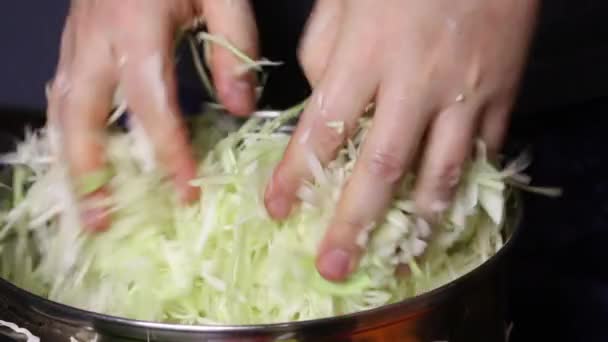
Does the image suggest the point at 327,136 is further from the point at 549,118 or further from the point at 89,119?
the point at 549,118

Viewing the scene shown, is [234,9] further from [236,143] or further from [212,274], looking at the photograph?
[212,274]

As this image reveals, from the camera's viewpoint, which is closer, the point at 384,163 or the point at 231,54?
the point at 384,163

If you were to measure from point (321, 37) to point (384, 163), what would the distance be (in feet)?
0.48

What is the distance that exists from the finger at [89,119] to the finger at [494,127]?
0.33 meters

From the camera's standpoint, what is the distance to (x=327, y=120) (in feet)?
2.12

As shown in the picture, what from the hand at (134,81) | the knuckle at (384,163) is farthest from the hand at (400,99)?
the hand at (134,81)

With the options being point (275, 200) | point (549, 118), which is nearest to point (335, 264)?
point (275, 200)

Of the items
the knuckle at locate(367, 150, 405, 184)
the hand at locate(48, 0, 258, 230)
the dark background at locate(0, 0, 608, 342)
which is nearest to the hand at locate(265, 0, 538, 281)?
the knuckle at locate(367, 150, 405, 184)

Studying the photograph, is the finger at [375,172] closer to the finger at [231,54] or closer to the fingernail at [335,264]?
the fingernail at [335,264]

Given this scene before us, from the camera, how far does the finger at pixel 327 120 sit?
0.64 meters

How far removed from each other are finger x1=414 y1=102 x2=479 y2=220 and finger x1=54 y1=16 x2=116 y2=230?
0.90 ft

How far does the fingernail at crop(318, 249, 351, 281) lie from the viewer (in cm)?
A: 63

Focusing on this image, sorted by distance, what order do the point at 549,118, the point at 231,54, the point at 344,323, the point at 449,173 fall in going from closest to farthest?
the point at 344,323 → the point at 449,173 → the point at 231,54 → the point at 549,118

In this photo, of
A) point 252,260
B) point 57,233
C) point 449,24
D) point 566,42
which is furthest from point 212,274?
point 566,42
